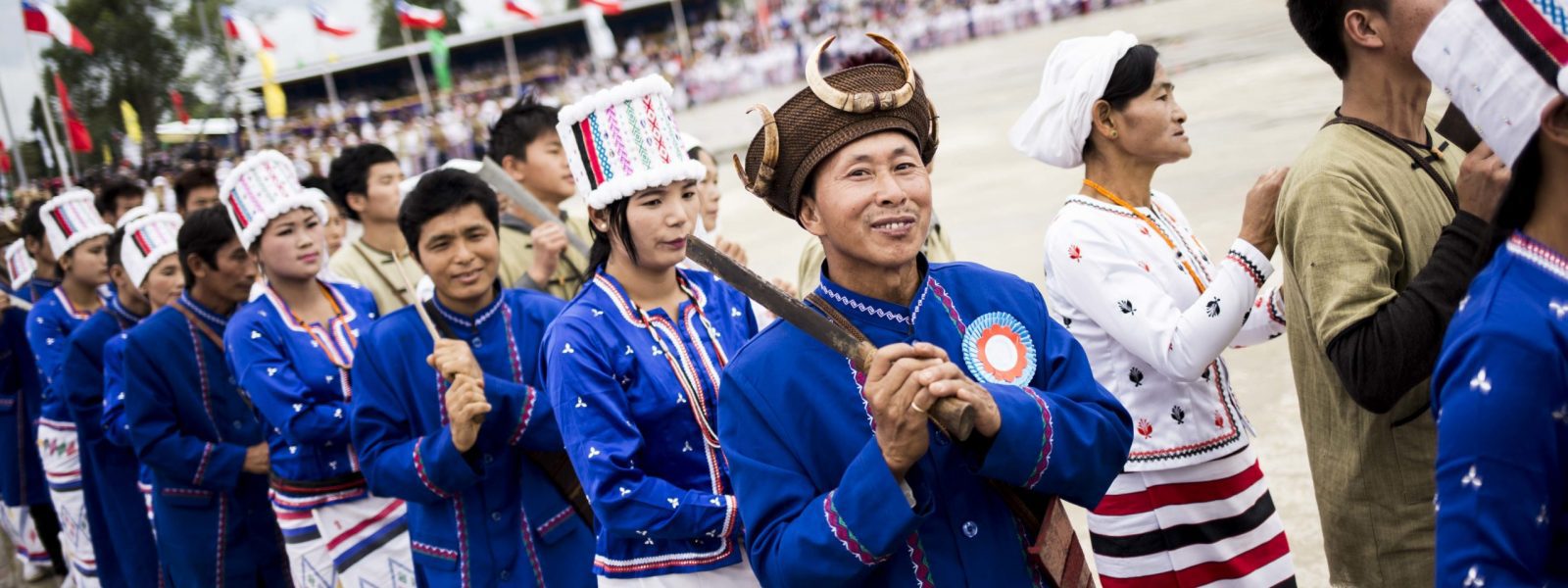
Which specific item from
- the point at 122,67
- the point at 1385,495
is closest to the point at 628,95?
the point at 1385,495

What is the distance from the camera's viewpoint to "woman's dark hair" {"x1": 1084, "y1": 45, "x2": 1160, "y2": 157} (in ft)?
10.5

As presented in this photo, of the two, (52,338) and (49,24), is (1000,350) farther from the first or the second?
(49,24)

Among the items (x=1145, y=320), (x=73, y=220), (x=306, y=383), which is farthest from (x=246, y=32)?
(x=1145, y=320)

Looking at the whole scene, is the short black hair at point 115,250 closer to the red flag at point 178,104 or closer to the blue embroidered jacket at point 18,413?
the blue embroidered jacket at point 18,413

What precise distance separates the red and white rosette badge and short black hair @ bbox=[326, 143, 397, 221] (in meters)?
4.18

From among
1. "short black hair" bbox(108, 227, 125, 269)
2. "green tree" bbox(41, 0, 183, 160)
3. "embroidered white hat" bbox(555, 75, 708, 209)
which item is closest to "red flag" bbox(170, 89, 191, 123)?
"green tree" bbox(41, 0, 183, 160)

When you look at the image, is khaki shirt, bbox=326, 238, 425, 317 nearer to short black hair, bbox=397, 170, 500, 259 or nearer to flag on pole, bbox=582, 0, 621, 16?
short black hair, bbox=397, 170, 500, 259

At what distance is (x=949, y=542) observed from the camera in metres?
2.07

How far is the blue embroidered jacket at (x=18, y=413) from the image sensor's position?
799cm

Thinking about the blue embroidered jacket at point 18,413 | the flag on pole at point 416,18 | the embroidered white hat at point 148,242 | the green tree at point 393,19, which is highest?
the green tree at point 393,19

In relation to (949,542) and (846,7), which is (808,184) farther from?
(846,7)

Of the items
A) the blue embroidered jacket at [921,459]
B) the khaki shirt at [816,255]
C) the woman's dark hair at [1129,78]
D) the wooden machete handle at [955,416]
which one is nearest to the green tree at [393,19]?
the khaki shirt at [816,255]

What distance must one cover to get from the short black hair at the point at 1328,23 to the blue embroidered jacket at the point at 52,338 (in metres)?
6.43

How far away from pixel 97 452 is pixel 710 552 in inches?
189
